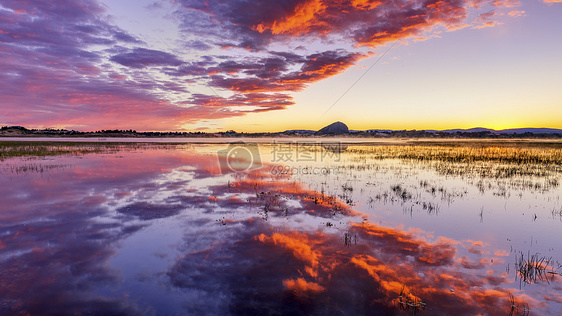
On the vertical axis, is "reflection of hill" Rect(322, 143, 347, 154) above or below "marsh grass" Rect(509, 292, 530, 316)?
above

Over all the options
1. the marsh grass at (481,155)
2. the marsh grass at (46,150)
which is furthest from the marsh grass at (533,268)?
the marsh grass at (46,150)

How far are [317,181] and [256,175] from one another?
5.34 m

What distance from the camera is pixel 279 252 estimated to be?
7.54m

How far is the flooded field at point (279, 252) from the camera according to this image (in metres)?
5.29

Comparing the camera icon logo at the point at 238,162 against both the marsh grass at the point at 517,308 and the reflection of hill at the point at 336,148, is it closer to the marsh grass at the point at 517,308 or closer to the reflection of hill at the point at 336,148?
the reflection of hill at the point at 336,148

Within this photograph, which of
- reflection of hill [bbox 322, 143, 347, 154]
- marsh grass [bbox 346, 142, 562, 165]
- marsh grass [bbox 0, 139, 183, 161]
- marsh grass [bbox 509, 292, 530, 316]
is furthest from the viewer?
reflection of hill [bbox 322, 143, 347, 154]

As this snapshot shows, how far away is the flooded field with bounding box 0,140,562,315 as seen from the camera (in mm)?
5293

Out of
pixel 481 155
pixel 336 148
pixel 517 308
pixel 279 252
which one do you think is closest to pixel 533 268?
pixel 517 308

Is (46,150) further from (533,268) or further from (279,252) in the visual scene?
(533,268)

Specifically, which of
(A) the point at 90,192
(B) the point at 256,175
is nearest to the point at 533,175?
(B) the point at 256,175

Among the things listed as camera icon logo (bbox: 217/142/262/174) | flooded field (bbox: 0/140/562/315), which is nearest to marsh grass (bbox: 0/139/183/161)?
camera icon logo (bbox: 217/142/262/174)

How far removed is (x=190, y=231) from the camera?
9.16m

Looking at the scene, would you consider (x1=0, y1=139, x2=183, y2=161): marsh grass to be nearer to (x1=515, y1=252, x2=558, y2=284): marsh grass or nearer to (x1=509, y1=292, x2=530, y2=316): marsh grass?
(x1=509, y1=292, x2=530, y2=316): marsh grass

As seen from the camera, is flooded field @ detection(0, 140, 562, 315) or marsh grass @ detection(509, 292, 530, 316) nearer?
marsh grass @ detection(509, 292, 530, 316)
